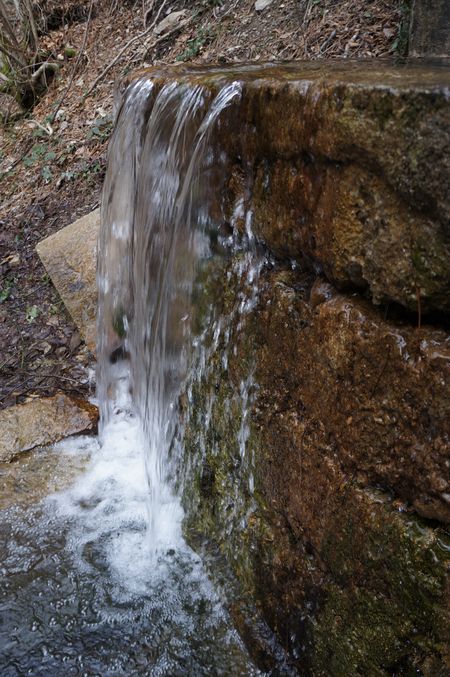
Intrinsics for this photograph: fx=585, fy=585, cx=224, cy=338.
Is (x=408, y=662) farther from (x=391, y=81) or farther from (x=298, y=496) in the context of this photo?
(x=391, y=81)

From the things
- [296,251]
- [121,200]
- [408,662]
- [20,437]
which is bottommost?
[20,437]

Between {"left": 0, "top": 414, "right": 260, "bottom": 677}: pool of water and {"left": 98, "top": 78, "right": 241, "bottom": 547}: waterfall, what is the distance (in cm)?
18

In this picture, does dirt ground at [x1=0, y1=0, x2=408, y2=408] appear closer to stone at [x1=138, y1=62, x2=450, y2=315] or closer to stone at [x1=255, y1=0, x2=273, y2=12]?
stone at [x1=255, y1=0, x2=273, y2=12]

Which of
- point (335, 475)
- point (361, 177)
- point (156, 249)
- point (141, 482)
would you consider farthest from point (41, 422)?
point (361, 177)

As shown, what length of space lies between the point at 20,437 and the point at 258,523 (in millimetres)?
2003

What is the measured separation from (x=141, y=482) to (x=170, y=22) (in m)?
5.50

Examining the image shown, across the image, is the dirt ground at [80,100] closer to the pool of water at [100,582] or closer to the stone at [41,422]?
the stone at [41,422]

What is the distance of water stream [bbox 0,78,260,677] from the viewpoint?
237 centimetres

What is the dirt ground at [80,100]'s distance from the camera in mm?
4438

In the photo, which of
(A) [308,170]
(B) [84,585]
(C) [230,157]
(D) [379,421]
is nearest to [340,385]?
(D) [379,421]

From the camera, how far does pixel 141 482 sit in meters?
3.38

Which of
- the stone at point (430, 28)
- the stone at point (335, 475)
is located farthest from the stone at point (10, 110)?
the stone at point (335, 475)

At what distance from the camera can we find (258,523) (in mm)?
2299

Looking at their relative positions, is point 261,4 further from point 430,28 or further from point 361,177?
point 361,177
